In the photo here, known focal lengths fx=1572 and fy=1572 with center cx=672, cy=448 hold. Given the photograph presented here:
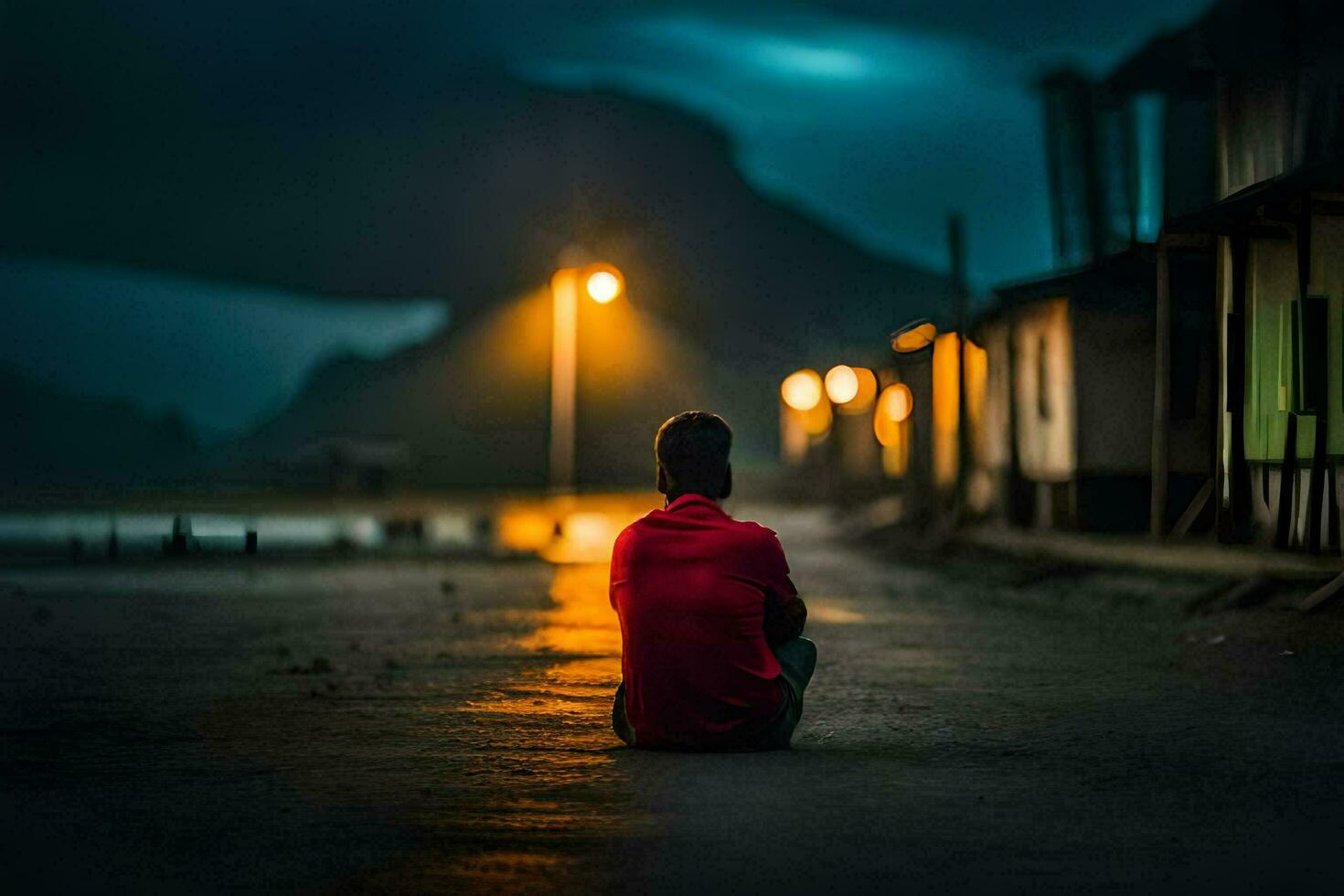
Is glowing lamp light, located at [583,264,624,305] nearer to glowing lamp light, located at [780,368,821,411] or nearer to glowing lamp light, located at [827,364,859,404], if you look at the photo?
glowing lamp light, located at [827,364,859,404]

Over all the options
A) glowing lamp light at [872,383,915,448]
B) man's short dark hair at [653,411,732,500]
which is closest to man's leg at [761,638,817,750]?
man's short dark hair at [653,411,732,500]

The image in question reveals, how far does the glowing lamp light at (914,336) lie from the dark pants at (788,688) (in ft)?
74.8

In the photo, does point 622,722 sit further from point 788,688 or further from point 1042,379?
point 1042,379

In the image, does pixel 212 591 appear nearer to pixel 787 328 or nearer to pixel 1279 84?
pixel 1279 84

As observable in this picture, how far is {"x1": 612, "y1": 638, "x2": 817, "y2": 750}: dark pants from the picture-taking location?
6.91m

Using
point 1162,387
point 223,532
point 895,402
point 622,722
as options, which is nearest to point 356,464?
point 895,402

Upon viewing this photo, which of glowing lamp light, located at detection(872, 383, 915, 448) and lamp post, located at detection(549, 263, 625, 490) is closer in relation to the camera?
lamp post, located at detection(549, 263, 625, 490)

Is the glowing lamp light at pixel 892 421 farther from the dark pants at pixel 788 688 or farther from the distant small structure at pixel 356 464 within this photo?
the dark pants at pixel 788 688

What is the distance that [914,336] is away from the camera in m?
31.0

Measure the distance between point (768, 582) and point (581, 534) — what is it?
27.9 metres

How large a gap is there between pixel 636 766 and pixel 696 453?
1.37 meters

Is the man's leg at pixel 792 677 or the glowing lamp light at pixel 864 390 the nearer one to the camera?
the man's leg at pixel 792 677

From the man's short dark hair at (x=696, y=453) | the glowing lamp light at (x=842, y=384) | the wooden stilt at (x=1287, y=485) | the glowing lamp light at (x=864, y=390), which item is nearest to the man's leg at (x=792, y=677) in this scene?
the man's short dark hair at (x=696, y=453)

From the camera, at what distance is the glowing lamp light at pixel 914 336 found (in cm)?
2984
